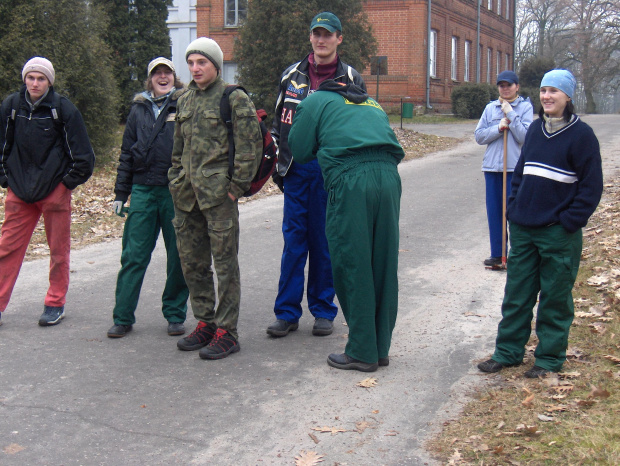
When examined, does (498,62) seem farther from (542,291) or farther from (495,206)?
(542,291)

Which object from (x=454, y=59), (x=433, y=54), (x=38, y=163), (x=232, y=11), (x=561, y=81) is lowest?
(x=38, y=163)

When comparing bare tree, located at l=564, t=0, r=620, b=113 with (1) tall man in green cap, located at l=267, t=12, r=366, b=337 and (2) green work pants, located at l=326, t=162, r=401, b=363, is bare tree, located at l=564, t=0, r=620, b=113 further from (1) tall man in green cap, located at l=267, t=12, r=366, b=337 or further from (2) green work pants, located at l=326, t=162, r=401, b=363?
(2) green work pants, located at l=326, t=162, r=401, b=363

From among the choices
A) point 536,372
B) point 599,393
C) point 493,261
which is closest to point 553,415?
point 599,393

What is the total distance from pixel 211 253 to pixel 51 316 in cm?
159

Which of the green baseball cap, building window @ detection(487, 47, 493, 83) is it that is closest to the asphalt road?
the green baseball cap

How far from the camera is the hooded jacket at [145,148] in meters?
5.73

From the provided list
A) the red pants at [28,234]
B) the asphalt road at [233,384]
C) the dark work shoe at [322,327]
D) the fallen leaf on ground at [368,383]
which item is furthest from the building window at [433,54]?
the fallen leaf on ground at [368,383]

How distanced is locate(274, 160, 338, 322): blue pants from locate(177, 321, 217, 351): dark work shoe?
61cm

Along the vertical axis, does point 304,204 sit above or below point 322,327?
above

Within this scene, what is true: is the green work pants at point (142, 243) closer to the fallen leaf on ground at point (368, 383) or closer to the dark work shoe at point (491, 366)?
the fallen leaf on ground at point (368, 383)

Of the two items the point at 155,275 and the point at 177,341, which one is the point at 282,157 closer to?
the point at 177,341

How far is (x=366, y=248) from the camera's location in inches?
195

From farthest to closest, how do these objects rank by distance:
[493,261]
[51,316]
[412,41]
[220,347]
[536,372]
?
[412,41]
[493,261]
[51,316]
[220,347]
[536,372]

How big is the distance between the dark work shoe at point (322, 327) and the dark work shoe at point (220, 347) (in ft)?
2.30
